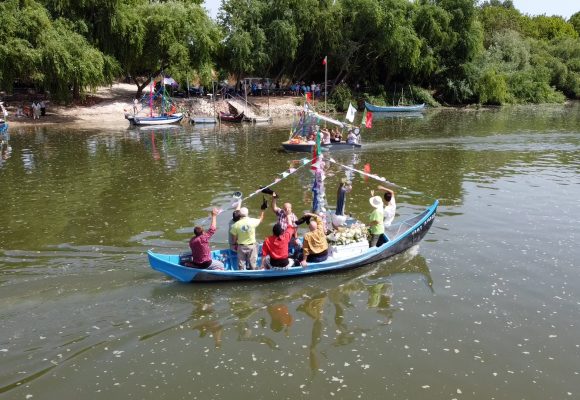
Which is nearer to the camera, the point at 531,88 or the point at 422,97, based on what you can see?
the point at 422,97

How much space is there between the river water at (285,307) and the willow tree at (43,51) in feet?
70.3

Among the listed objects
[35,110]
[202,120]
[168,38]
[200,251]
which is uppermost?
[168,38]

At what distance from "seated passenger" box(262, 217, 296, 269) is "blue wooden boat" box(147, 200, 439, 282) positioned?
22 centimetres

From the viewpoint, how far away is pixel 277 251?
41.4 ft

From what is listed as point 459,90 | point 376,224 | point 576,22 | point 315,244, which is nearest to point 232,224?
point 315,244

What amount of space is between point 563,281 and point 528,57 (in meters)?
79.9

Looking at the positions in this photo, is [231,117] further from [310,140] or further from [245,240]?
[245,240]

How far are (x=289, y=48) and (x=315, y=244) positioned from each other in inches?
1895

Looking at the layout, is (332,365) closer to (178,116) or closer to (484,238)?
(484,238)

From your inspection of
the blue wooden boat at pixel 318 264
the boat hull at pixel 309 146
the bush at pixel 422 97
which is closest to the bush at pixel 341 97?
the bush at pixel 422 97

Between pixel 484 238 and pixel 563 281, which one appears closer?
pixel 563 281

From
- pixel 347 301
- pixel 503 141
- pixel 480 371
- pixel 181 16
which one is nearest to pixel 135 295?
pixel 347 301

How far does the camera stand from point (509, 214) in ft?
60.8

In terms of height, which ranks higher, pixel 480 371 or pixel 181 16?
pixel 181 16
